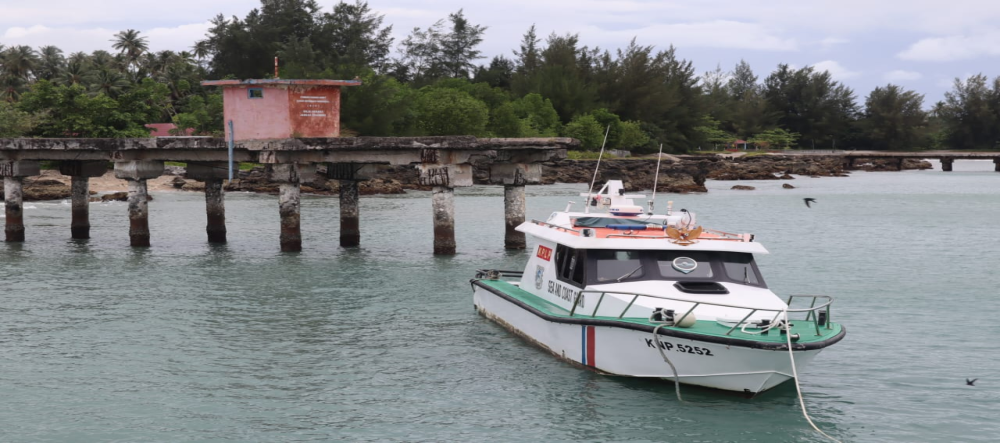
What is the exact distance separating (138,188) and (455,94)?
5883cm

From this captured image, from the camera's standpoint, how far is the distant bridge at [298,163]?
30.1m

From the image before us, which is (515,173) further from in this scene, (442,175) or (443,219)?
(442,175)

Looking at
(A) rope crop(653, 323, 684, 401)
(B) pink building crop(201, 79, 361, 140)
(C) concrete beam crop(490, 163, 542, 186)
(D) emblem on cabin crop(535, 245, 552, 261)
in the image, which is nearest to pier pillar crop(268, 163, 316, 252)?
(B) pink building crop(201, 79, 361, 140)

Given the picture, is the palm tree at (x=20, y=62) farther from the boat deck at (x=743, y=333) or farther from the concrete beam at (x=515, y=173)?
the boat deck at (x=743, y=333)

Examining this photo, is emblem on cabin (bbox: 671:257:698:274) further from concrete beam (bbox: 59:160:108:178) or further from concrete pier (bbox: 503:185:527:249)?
concrete beam (bbox: 59:160:108:178)

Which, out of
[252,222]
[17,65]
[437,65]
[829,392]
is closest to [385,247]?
[252,222]

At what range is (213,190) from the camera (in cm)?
3681

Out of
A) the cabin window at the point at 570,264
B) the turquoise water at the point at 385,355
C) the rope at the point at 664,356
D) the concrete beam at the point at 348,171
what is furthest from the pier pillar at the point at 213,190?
the rope at the point at 664,356

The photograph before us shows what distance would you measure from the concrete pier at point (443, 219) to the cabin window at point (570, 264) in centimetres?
1249

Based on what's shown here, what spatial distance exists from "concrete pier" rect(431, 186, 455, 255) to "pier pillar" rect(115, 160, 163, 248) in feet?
33.8

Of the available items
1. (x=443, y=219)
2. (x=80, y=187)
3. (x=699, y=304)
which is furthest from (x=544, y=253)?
(x=80, y=187)

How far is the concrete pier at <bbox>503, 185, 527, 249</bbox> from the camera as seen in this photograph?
32625 millimetres

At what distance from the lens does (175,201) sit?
198ft

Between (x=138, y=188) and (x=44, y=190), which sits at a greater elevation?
(x=138, y=188)
